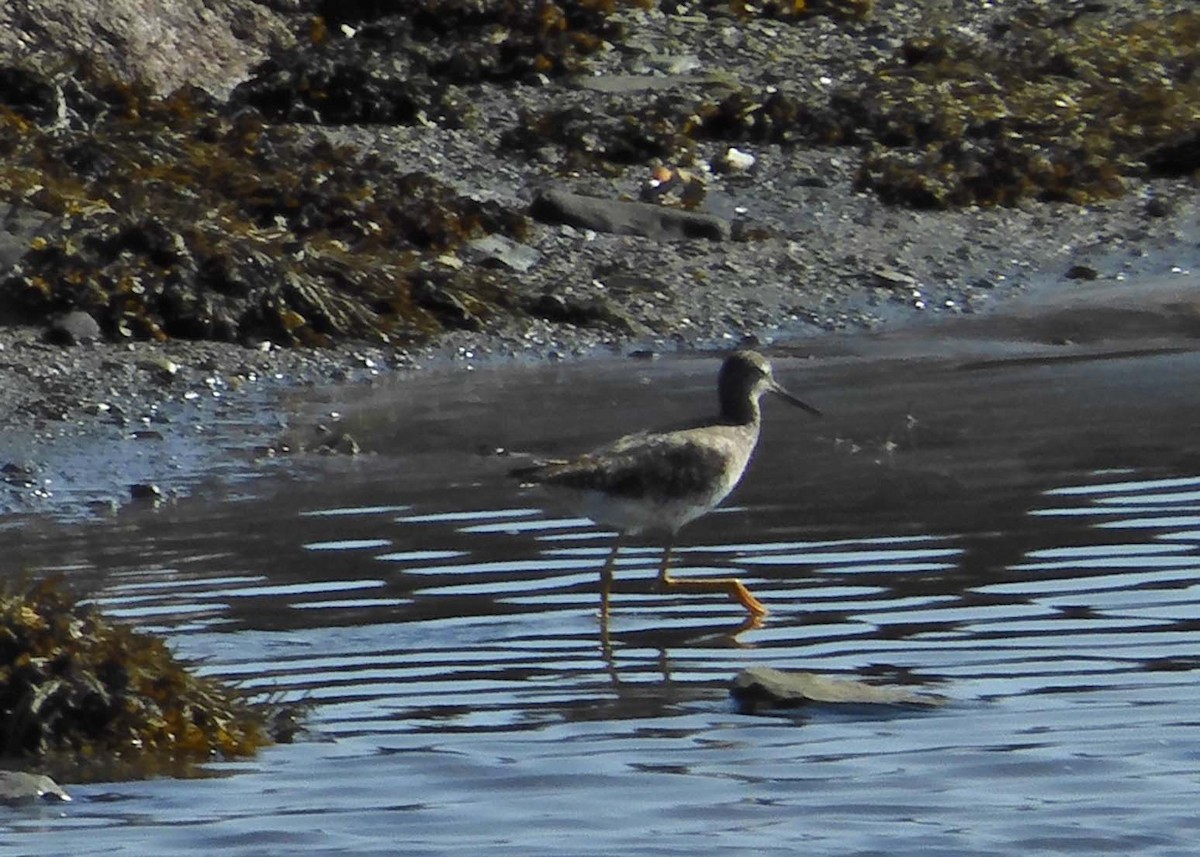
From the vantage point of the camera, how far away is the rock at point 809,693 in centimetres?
664

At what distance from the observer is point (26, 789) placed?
6.00m

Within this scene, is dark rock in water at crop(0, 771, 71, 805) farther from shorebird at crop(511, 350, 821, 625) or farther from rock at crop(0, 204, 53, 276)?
rock at crop(0, 204, 53, 276)

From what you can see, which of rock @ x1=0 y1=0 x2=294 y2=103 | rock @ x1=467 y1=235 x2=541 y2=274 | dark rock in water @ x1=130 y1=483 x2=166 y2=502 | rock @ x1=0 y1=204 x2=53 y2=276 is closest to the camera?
dark rock in water @ x1=130 y1=483 x2=166 y2=502

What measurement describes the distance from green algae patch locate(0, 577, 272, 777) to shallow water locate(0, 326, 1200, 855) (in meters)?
0.19

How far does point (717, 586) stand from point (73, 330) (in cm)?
466

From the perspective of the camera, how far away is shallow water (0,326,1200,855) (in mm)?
5836

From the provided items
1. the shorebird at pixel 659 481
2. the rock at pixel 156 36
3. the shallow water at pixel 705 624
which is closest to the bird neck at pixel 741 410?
the shorebird at pixel 659 481

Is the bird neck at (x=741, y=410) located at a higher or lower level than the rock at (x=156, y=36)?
lower

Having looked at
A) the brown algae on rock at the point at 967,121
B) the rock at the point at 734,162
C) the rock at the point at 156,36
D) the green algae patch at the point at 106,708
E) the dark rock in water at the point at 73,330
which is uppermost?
the rock at the point at 156,36

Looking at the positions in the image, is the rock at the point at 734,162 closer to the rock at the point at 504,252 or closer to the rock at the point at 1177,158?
the rock at the point at 504,252

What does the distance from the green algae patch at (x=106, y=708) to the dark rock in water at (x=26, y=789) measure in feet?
1.22

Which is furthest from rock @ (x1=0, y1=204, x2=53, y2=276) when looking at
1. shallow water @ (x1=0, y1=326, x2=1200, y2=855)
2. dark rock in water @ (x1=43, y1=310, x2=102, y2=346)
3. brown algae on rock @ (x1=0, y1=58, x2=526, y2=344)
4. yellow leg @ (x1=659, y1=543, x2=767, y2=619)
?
yellow leg @ (x1=659, y1=543, x2=767, y2=619)

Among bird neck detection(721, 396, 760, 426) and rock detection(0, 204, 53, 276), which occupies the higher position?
rock detection(0, 204, 53, 276)

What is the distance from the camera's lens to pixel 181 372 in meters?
11.6
